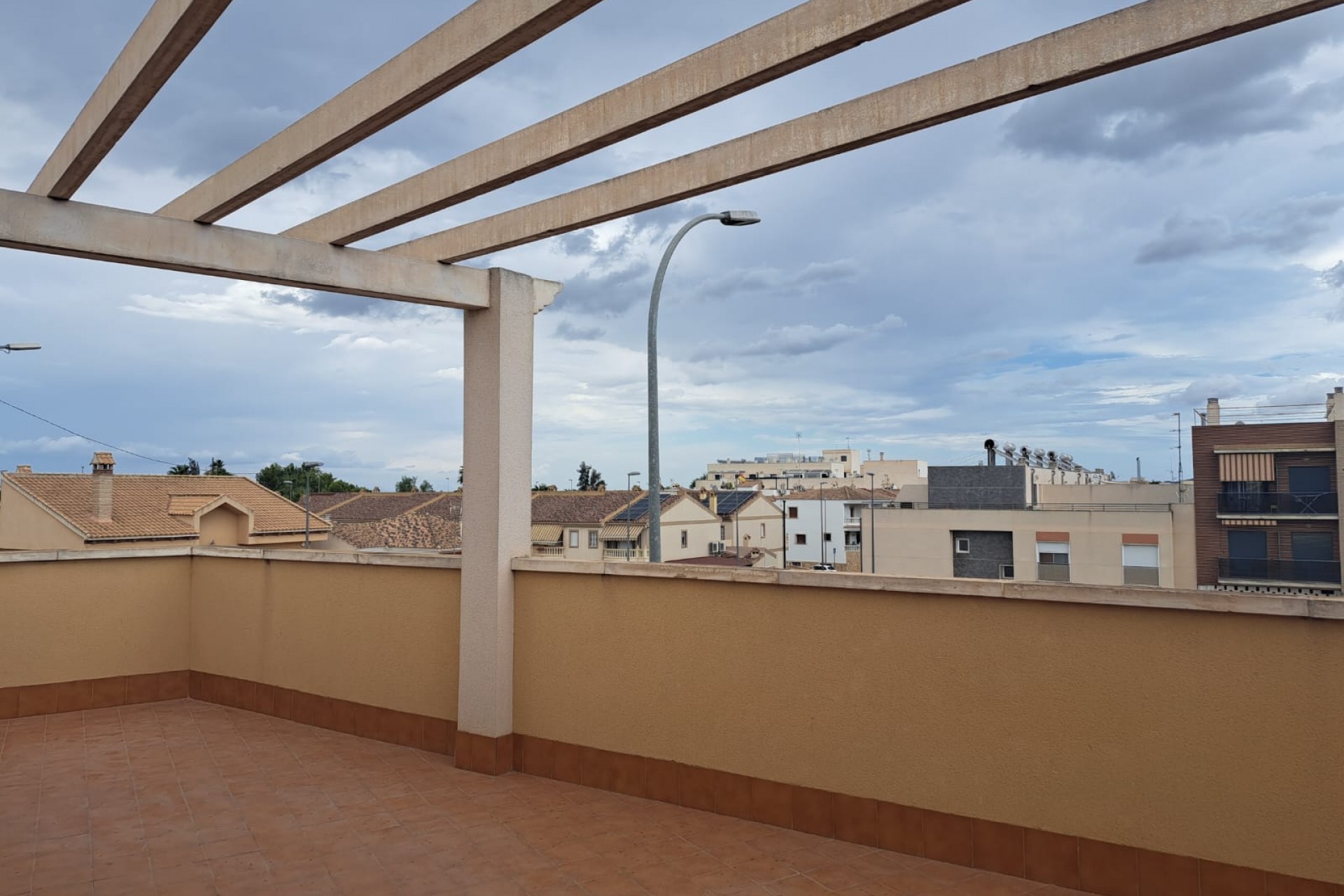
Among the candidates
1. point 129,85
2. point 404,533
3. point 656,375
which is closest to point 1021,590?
point 656,375

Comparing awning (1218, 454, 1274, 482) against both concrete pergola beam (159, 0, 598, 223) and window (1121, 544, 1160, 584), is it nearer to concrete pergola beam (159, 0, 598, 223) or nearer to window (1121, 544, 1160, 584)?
window (1121, 544, 1160, 584)

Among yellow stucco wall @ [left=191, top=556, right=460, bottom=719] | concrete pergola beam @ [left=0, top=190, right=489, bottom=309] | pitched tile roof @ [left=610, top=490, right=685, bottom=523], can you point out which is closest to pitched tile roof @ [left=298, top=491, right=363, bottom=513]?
pitched tile roof @ [left=610, top=490, right=685, bottom=523]

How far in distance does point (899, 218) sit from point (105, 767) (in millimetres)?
8365

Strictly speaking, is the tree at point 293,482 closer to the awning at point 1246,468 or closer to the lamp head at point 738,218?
the awning at point 1246,468

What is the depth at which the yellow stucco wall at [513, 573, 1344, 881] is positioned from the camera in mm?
3135

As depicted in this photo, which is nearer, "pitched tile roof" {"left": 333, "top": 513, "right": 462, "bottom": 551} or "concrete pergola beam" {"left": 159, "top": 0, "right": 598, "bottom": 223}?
"concrete pergola beam" {"left": 159, "top": 0, "right": 598, "bottom": 223}

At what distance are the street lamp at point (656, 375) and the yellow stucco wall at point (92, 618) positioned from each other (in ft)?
15.1

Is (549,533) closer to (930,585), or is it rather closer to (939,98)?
(930,585)

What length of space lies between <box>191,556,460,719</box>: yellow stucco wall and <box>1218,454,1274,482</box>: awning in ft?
79.7

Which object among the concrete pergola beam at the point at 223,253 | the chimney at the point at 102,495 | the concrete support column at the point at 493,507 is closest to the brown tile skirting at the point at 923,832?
the concrete support column at the point at 493,507

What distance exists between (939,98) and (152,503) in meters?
25.4

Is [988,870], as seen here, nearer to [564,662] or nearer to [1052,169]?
[564,662]

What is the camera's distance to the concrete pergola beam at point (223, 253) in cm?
404

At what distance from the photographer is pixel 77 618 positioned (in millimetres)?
6945
